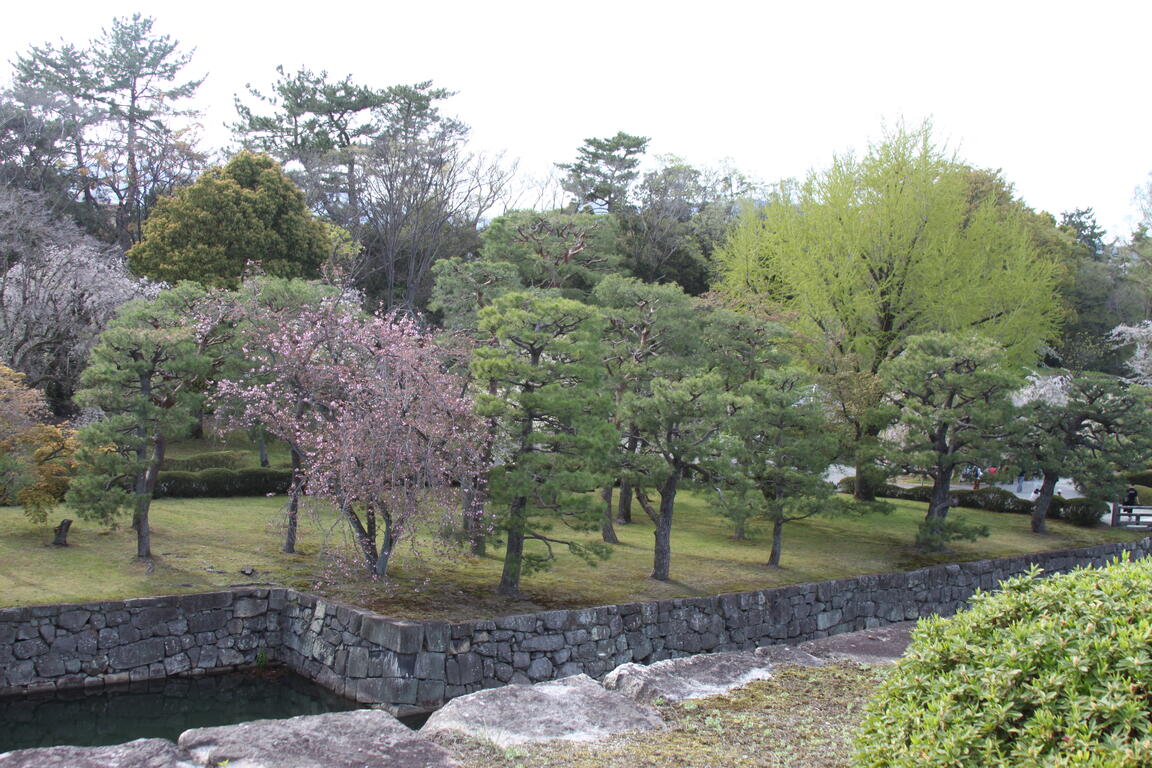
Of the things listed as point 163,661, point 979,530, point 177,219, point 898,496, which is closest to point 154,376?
point 163,661

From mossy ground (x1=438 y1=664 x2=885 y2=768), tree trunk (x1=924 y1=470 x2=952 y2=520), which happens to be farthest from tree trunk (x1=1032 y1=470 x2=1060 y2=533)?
mossy ground (x1=438 y1=664 x2=885 y2=768)

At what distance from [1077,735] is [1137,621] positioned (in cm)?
57

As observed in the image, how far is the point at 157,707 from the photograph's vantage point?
456 inches

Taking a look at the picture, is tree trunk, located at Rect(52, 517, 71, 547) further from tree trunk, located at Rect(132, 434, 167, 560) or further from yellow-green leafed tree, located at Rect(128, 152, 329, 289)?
yellow-green leafed tree, located at Rect(128, 152, 329, 289)

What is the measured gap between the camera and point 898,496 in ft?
90.6

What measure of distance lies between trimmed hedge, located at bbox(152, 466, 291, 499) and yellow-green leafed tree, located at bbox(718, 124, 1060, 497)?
44.1 feet

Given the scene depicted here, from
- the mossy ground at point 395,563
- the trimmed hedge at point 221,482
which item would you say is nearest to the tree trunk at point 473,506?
the mossy ground at point 395,563

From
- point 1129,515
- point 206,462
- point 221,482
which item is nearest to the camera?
point 221,482

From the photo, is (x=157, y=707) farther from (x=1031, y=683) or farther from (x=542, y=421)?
(x=1031, y=683)

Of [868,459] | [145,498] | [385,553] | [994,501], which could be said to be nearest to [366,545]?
[385,553]

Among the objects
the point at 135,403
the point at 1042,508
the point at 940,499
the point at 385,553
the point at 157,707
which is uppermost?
the point at 135,403

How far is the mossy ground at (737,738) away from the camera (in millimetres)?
4840

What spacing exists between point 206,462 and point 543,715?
18.1 meters

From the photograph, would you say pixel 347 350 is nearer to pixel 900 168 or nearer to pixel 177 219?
pixel 177 219
